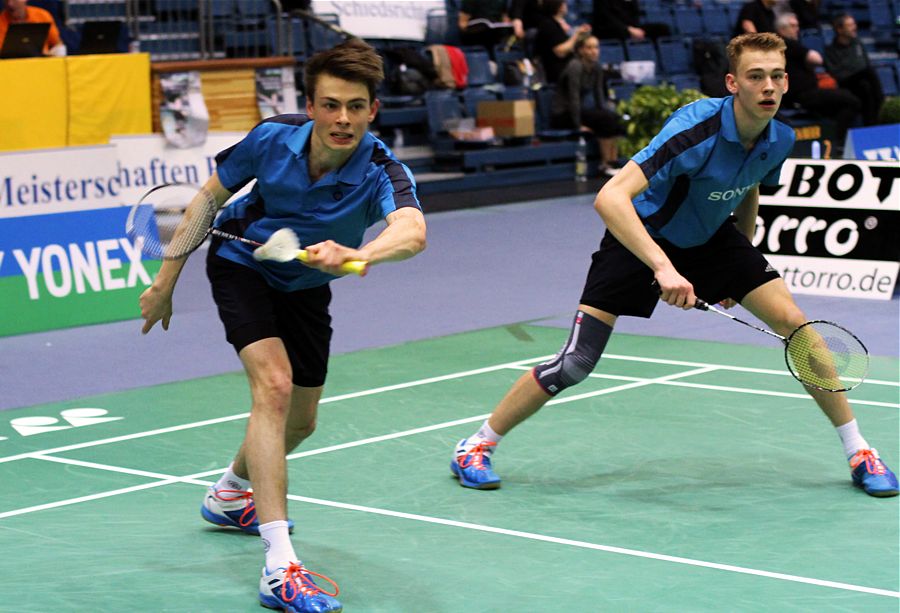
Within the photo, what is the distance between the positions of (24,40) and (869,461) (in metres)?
9.36

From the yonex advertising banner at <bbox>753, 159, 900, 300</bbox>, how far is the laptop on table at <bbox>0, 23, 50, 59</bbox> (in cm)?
651

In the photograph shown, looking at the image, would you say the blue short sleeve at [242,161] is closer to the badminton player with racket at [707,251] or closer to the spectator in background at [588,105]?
the badminton player with racket at [707,251]

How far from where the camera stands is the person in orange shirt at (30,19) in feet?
43.4

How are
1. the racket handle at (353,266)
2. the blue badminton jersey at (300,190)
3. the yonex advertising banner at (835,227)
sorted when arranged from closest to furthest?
the racket handle at (353,266) → the blue badminton jersey at (300,190) → the yonex advertising banner at (835,227)

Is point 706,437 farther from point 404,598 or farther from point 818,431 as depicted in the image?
point 404,598

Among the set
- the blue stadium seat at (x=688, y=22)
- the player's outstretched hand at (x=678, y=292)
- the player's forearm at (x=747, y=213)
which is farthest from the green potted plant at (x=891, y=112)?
the player's outstretched hand at (x=678, y=292)

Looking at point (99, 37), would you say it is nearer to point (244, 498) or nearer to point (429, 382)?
point (429, 382)

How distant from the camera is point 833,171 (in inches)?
431

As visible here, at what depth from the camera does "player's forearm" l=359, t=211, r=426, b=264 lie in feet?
14.8

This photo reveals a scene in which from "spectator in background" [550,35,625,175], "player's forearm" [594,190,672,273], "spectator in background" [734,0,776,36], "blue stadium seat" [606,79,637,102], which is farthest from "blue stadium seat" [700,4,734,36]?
"player's forearm" [594,190,672,273]

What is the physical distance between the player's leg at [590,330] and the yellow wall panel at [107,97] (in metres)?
8.23

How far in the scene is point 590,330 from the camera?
611 cm

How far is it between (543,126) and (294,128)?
1464cm

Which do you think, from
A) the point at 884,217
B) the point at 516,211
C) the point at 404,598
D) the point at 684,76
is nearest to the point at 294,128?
the point at 404,598
